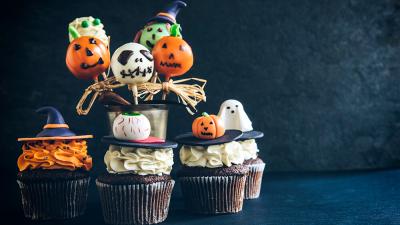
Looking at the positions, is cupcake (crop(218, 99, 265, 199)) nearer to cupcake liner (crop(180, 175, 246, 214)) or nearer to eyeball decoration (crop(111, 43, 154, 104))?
cupcake liner (crop(180, 175, 246, 214))

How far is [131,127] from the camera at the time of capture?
302 centimetres

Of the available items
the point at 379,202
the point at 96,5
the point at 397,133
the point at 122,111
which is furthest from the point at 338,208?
the point at 96,5

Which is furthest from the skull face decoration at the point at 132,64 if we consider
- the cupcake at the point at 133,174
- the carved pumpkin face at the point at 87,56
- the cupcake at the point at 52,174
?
the cupcake at the point at 52,174

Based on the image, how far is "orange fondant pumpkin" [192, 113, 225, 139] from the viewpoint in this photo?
3.33m

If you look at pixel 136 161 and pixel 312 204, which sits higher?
pixel 136 161

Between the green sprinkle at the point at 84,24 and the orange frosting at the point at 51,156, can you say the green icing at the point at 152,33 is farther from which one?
the orange frosting at the point at 51,156

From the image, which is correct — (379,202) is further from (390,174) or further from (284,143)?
(284,143)

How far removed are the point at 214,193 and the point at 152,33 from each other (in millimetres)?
1076

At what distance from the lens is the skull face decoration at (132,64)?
3.14 meters

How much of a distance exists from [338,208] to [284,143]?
1.76 metres

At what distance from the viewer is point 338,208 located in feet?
11.1

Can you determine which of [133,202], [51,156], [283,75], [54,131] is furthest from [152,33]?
[283,75]

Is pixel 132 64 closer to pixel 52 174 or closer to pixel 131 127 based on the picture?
pixel 131 127

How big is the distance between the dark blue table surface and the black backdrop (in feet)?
1.85
